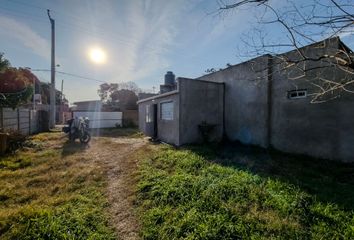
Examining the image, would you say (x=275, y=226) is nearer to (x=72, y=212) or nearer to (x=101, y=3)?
(x=72, y=212)

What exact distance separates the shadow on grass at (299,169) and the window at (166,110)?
2457mm

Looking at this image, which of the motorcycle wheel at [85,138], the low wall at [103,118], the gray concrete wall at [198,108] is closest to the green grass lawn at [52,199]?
the motorcycle wheel at [85,138]

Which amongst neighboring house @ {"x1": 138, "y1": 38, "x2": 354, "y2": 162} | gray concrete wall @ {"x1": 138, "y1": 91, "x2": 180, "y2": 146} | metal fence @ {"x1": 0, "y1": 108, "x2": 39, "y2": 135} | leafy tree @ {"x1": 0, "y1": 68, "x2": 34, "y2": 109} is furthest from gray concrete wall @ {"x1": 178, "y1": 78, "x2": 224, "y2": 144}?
leafy tree @ {"x1": 0, "y1": 68, "x2": 34, "y2": 109}

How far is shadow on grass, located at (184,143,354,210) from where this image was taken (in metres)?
4.64

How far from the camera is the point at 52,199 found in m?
4.82

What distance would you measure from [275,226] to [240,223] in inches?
20.0

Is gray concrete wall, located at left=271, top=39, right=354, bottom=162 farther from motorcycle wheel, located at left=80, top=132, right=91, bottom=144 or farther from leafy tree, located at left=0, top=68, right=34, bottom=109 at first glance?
leafy tree, located at left=0, top=68, right=34, bottom=109

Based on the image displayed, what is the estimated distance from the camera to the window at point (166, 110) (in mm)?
10784

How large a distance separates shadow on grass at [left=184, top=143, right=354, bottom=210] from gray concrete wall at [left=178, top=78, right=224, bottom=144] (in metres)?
1.15

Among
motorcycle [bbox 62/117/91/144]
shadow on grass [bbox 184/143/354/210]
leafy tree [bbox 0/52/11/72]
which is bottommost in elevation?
shadow on grass [bbox 184/143/354/210]

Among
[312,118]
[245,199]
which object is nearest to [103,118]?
[312,118]

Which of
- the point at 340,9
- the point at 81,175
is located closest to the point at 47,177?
the point at 81,175

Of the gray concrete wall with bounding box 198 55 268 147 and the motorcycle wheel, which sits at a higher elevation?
the gray concrete wall with bounding box 198 55 268 147

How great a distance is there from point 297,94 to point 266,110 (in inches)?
48.9
